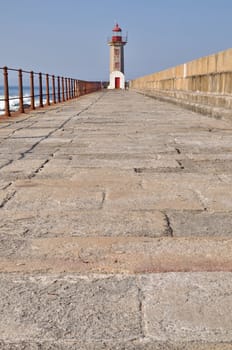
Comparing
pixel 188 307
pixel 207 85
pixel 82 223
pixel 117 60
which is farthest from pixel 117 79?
pixel 188 307

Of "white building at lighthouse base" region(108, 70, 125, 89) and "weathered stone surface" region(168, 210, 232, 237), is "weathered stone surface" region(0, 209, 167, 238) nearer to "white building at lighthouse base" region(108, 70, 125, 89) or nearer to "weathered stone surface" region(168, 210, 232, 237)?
"weathered stone surface" region(168, 210, 232, 237)

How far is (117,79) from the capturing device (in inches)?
2191

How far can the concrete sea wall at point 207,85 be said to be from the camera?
7344 millimetres

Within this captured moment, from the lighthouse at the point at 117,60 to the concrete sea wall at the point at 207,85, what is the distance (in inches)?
1692

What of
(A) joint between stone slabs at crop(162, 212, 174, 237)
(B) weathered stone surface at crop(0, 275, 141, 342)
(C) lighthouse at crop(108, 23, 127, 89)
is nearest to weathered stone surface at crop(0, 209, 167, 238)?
(A) joint between stone slabs at crop(162, 212, 174, 237)

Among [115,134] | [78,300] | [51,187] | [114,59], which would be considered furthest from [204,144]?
[114,59]

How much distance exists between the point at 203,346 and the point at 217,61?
24.0 feet

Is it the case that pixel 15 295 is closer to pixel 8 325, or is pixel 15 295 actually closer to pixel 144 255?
pixel 8 325

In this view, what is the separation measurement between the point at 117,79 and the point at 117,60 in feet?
6.94

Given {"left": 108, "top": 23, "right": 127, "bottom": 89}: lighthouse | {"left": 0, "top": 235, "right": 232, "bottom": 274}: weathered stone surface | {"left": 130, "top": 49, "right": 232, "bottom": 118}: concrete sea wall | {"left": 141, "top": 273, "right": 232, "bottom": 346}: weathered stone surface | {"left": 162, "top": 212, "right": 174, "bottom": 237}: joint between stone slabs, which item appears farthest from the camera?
{"left": 108, "top": 23, "right": 127, "bottom": 89}: lighthouse

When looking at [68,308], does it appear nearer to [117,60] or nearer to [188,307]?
[188,307]

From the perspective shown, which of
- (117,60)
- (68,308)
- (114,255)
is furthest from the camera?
(117,60)

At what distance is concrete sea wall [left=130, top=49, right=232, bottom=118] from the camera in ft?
24.1

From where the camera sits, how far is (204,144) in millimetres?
4766
